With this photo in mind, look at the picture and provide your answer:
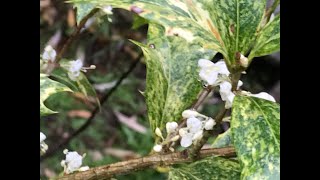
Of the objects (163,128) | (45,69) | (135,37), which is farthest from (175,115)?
(135,37)

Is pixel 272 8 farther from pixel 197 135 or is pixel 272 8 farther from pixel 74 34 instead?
pixel 74 34

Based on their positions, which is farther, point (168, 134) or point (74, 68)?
point (74, 68)

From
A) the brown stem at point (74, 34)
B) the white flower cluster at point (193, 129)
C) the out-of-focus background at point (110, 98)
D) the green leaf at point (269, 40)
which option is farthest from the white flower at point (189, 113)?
the out-of-focus background at point (110, 98)

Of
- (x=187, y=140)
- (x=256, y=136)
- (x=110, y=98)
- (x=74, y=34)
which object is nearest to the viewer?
(x=256, y=136)

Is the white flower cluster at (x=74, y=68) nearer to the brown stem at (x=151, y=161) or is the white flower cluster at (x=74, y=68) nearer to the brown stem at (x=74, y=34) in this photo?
the brown stem at (x=74, y=34)

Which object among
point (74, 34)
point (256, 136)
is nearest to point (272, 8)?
point (256, 136)
